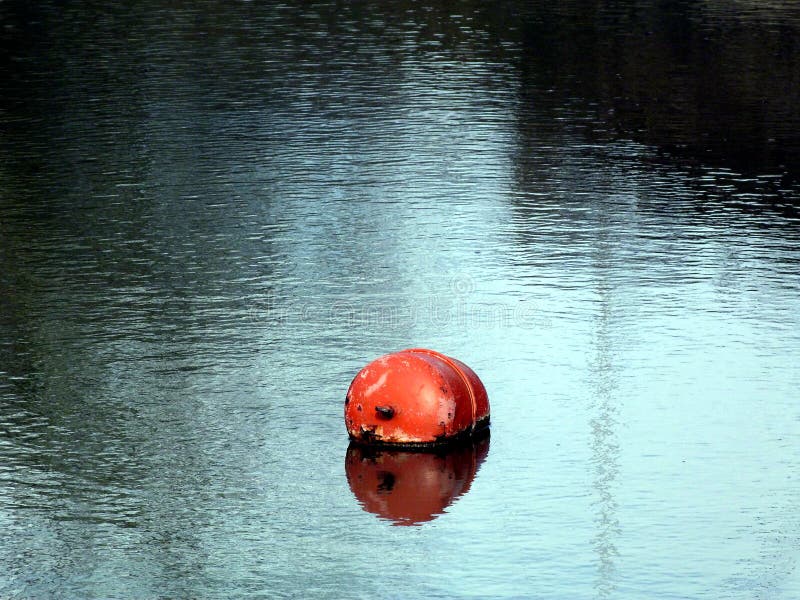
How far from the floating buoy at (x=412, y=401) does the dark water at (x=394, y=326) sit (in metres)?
0.26

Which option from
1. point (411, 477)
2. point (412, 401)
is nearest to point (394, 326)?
point (412, 401)

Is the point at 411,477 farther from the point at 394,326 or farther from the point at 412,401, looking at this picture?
the point at 394,326

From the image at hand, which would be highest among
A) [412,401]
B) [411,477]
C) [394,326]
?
[412,401]

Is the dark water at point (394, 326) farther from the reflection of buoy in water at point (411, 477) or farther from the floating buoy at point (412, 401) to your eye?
the floating buoy at point (412, 401)

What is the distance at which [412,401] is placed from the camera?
11.5 m

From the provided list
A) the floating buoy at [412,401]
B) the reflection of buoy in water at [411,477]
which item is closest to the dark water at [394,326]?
the reflection of buoy in water at [411,477]

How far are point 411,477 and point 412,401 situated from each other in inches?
25.3

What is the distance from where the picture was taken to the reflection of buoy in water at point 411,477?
10570 mm

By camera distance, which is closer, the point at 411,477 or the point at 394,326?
the point at 411,477

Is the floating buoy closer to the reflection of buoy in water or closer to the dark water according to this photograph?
the reflection of buoy in water

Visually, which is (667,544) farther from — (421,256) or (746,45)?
(746,45)

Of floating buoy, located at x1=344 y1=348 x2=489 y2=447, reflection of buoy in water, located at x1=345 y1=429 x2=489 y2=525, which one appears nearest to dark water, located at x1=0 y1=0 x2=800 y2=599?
reflection of buoy in water, located at x1=345 y1=429 x2=489 y2=525

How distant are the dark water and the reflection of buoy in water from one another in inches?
1.3

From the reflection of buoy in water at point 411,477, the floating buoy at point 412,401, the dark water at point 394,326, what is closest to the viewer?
the dark water at point 394,326
